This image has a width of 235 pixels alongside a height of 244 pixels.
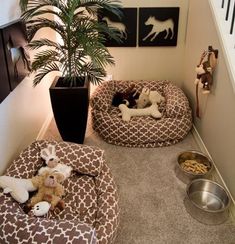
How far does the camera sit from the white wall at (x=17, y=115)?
191 centimetres

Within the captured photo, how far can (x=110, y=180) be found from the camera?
188cm

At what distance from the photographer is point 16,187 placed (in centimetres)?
165

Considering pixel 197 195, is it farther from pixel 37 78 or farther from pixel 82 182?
→ pixel 37 78

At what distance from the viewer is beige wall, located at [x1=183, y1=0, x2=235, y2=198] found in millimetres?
1889

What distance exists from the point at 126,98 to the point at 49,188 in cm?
146

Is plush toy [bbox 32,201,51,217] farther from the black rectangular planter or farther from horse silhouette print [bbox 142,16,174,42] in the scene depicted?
horse silhouette print [bbox 142,16,174,42]

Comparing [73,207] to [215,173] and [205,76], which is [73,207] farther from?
[205,76]

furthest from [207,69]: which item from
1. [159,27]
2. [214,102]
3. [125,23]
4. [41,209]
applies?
[41,209]

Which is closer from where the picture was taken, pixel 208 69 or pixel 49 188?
pixel 49 188

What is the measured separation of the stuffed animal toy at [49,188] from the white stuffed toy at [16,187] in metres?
0.06

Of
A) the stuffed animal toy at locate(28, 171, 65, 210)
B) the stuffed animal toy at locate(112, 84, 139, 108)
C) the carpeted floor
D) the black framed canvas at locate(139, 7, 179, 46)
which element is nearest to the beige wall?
the black framed canvas at locate(139, 7, 179, 46)

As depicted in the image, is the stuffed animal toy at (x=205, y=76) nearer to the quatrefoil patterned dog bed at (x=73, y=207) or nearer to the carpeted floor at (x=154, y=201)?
the carpeted floor at (x=154, y=201)

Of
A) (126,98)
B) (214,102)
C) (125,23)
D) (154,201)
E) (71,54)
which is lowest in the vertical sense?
(154,201)

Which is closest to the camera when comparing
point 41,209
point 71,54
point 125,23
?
point 41,209
